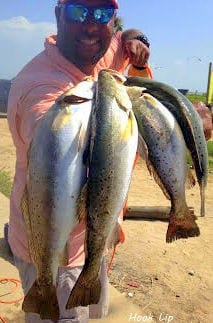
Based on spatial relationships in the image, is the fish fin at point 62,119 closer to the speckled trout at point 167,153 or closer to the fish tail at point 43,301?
the speckled trout at point 167,153

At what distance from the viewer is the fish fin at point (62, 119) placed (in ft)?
6.62

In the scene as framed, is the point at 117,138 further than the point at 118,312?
No

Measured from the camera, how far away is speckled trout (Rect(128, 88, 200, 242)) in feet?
7.54

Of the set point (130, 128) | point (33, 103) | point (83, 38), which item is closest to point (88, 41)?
point (83, 38)

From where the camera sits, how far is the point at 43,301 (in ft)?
7.54

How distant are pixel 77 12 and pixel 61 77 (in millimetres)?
387

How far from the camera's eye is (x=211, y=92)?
23359 millimetres

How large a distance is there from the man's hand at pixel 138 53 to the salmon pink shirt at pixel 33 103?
17 centimetres

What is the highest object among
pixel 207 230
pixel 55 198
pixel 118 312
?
pixel 55 198

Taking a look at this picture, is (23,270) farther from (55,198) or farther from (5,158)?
(5,158)

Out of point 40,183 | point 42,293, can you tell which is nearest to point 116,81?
point 40,183

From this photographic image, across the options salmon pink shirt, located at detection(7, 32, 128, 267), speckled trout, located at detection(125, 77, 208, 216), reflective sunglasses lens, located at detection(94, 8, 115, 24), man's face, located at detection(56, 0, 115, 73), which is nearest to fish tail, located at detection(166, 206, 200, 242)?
speckled trout, located at detection(125, 77, 208, 216)

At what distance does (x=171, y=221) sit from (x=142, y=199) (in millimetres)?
→ 7162

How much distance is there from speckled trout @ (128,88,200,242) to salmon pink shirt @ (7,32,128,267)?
46 centimetres
